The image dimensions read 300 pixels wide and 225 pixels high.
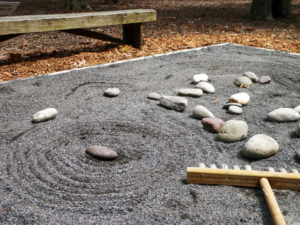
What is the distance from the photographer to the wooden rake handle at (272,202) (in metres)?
1.72

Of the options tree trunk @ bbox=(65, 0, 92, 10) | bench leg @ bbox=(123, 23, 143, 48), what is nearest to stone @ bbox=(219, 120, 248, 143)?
bench leg @ bbox=(123, 23, 143, 48)

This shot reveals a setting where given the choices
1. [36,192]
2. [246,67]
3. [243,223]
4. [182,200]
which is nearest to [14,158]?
[36,192]

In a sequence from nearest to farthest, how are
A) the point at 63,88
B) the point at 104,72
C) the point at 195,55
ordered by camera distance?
the point at 63,88 → the point at 104,72 → the point at 195,55

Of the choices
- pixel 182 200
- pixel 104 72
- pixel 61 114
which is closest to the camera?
pixel 182 200

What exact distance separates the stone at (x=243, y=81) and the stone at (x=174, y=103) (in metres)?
0.95

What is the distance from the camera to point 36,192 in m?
2.08

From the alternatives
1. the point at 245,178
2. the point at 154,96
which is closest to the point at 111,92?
the point at 154,96

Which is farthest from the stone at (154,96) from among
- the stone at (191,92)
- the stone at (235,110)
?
the stone at (235,110)

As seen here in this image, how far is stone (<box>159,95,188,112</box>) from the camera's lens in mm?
3197

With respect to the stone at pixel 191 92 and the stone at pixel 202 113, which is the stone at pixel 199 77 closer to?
the stone at pixel 191 92

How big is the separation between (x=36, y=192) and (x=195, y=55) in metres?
3.63

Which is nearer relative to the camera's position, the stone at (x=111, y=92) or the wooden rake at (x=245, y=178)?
the wooden rake at (x=245, y=178)

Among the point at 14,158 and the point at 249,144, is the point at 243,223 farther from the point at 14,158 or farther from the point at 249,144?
the point at 14,158

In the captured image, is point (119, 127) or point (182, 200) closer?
point (182, 200)
